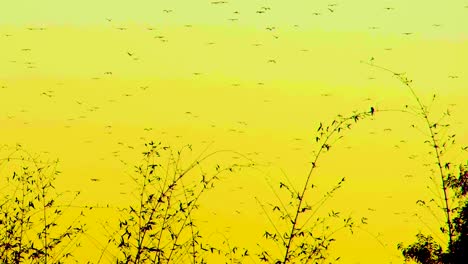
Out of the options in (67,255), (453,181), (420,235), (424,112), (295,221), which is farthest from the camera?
(420,235)

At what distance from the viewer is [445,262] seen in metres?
14.6

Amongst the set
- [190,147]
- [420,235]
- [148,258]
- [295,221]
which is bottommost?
[148,258]

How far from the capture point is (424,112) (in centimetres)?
1259

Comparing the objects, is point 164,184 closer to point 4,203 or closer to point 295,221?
point 295,221

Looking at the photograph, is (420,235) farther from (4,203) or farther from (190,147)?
(4,203)

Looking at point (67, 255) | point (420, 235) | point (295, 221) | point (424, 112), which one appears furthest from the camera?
point (420, 235)

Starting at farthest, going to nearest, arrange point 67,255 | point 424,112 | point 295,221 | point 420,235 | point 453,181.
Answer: point 420,235 → point 453,181 → point 424,112 → point 67,255 → point 295,221

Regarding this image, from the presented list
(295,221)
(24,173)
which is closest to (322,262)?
(295,221)

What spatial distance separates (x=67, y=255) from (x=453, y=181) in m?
7.14

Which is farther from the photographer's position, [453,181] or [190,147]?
[453,181]

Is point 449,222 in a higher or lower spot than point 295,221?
higher

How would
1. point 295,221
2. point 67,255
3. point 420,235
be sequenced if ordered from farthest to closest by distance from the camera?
point 420,235, point 67,255, point 295,221

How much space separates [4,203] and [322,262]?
444 cm

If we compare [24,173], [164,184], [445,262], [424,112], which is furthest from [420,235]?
[24,173]
